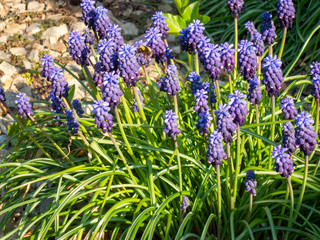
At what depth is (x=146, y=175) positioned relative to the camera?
3869 mm

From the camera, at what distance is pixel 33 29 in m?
7.58

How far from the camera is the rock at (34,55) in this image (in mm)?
6828

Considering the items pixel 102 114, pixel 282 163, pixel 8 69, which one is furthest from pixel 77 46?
pixel 8 69

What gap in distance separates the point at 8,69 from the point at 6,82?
0.99 feet

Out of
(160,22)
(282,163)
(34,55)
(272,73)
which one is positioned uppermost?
(160,22)

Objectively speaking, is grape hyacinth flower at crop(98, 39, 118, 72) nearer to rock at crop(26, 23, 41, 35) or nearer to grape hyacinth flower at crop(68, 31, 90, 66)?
grape hyacinth flower at crop(68, 31, 90, 66)

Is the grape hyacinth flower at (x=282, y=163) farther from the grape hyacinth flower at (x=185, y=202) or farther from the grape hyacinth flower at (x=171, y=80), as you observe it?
the grape hyacinth flower at (x=171, y=80)

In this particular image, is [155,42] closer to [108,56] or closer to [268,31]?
[108,56]

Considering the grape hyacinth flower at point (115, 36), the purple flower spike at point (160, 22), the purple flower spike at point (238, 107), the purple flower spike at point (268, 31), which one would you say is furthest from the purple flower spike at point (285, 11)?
the grape hyacinth flower at point (115, 36)

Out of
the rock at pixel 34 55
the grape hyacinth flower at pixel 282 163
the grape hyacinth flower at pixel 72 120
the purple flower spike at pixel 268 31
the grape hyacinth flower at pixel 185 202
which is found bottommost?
the grape hyacinth flower at pixel 185 202

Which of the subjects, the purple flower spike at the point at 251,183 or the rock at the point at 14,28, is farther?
the rock at the point at 14,28

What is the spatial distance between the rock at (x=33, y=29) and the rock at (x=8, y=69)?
1.13 metres

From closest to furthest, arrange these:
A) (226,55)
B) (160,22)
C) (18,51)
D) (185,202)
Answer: (226,55), (185,202), (160,22), (18,51)

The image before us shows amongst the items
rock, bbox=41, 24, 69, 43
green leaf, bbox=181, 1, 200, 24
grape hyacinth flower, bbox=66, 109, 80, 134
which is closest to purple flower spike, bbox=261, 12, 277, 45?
green leaf, bbox=181, 1, 200, 24
